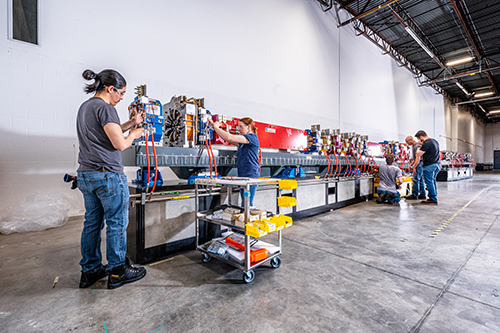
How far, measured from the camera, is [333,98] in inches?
284

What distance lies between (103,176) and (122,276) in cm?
73

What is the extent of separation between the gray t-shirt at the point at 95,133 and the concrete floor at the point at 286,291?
88cm

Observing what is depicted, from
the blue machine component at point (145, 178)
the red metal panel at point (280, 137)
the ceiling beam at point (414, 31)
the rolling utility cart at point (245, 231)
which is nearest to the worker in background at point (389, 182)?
the red metal panel at point (280, 137)

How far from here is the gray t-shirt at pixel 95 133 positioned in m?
1.46

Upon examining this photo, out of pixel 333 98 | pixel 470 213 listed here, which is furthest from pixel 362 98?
pixel 470 213

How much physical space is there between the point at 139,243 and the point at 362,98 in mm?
8809

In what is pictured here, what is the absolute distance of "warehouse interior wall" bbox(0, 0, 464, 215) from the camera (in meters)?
2.99

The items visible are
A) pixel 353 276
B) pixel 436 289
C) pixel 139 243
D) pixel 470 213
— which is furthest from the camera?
pixel 470 213

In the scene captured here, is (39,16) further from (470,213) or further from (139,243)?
(470,213)

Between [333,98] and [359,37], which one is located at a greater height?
[359,37]

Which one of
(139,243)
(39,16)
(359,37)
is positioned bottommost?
(139,243)

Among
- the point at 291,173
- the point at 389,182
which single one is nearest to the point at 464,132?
the point at 389,182

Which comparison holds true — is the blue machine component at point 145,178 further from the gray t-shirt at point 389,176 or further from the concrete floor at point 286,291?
the gray t-shirt at point 389,176

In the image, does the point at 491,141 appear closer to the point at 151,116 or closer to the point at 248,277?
the point at 248,277
